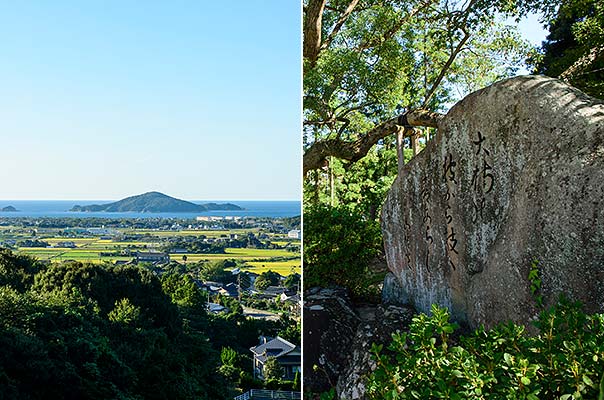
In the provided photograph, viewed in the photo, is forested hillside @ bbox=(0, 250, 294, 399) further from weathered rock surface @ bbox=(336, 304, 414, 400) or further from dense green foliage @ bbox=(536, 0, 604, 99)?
dense green foliage @ bbox=(536, 0, 604, 99)

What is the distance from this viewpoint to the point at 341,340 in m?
2.77

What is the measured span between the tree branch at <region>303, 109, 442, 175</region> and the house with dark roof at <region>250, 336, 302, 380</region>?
207 centimetres

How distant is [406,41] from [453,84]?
160 centimetres

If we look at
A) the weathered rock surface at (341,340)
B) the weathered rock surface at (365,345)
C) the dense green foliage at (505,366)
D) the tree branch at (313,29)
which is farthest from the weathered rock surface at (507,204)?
the tree branch at (313,29)

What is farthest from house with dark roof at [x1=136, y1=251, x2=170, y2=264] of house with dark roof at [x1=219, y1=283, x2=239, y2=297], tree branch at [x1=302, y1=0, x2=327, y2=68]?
tree branch at [x1=302, y1=0, x2=327, y2=68]

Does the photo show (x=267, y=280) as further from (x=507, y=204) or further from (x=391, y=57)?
(x=391, y=57)

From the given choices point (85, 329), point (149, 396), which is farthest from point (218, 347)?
point (85, 329)

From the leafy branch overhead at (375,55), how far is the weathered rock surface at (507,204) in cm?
141

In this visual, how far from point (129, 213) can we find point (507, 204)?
1.51 metres

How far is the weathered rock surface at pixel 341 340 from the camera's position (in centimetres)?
238

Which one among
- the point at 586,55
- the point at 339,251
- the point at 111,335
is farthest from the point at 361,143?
the point at 111,335

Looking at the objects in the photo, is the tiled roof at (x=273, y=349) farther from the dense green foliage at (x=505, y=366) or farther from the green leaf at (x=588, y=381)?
the green leaf at (x=588, y=381)

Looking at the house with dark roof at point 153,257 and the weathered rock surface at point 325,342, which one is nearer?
the house with dark roof at point 153,257

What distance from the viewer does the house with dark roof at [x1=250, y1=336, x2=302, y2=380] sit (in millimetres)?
2535
